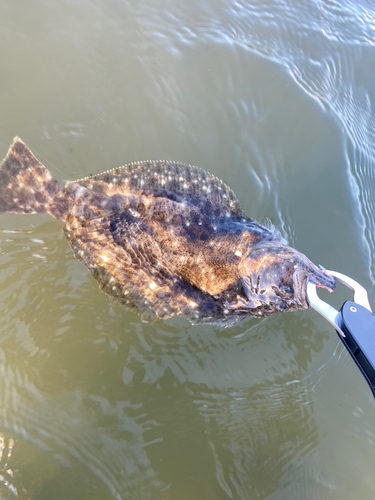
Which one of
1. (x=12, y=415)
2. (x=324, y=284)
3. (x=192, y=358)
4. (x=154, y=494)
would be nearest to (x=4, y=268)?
(x=12, y=415)

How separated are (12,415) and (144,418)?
1.35 meters

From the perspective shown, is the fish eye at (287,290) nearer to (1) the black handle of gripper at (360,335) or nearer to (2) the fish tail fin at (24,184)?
(1) the black handle of gripper at (360,335)

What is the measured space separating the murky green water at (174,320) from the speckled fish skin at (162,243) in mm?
259

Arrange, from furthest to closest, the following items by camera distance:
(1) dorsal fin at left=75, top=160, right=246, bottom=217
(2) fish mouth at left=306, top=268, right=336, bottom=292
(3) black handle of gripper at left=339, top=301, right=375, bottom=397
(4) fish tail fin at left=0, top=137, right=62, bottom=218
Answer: (1) dorsal fin at left=75, top=160, right=246, bottom=217 → (4) fish tail fin at left=0, top=137, right=62, bottom=218 → (2) fish mouth at left=306, top=268, right=336, bottom=292 → (3) black handle of gripper at left=339, top=301, right=375, bottom=397

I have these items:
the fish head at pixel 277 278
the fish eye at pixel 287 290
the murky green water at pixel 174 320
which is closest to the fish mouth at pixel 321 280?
the fish head at pixel 277 278

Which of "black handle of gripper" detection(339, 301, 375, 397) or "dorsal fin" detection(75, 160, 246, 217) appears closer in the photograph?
"black handle of gripper" detection(339, 301, 375, 397)

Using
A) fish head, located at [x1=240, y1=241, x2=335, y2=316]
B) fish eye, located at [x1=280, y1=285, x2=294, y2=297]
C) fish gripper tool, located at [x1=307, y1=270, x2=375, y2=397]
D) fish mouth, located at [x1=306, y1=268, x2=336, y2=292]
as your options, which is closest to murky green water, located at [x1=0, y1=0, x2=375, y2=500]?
fish head, located at [x1=240, y1=241, x2=335, y2=316]

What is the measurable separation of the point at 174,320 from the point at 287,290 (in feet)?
4.42

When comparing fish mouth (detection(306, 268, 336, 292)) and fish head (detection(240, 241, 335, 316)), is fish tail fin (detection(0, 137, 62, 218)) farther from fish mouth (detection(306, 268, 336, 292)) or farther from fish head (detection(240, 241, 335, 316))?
fish mouth (detection(306, 268, 336, 292))

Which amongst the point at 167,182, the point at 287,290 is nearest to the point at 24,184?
the point at 167,182

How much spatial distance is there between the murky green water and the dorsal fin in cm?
37

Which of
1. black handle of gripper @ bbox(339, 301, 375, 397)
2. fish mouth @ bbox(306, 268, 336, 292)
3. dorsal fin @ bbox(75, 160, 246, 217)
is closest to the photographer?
black handle of gripper @ bbox(339, 301, 375, 397)

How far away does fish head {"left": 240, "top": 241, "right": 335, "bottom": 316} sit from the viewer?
10.3 feet

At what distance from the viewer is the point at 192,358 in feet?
12.2
